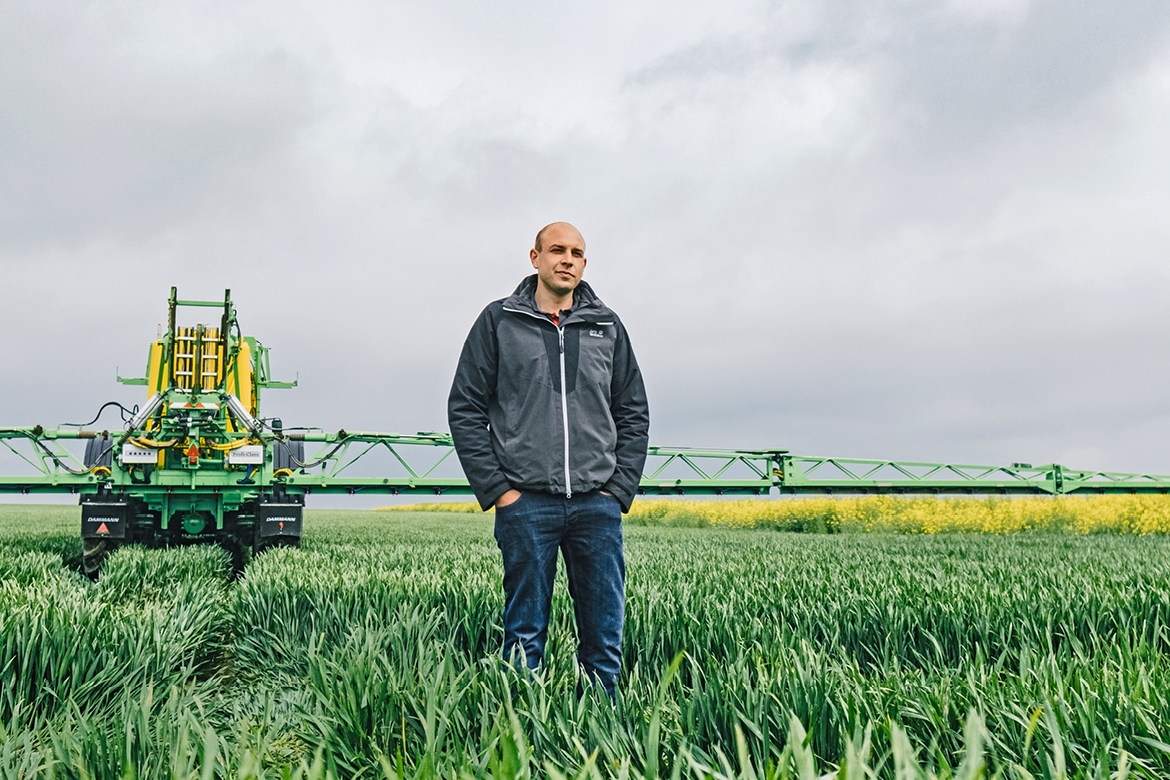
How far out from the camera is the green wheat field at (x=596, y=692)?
1.85 m

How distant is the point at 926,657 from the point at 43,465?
11.9 metres

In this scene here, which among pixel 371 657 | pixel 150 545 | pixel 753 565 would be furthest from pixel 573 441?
pixel 150 545

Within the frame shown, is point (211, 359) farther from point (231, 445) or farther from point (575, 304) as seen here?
point (575, 304)

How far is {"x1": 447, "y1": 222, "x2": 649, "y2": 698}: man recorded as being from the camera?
3.11m

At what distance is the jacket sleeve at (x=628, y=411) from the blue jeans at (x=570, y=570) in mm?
176

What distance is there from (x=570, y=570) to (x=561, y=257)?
131cm

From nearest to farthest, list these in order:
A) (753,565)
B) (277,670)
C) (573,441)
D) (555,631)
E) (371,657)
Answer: (371,657) → (573,441) → (555,631) → (277,670) → (753,565)

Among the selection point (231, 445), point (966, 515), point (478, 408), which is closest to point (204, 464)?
point (231, 445)

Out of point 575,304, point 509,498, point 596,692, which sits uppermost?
point 575,304

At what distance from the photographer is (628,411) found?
11.3 ft

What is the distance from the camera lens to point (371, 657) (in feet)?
8.42

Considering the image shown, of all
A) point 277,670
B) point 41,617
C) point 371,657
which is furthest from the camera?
point 277,670

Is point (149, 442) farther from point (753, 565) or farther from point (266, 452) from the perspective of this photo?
point (753, 565)

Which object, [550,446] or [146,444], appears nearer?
[550,446]
